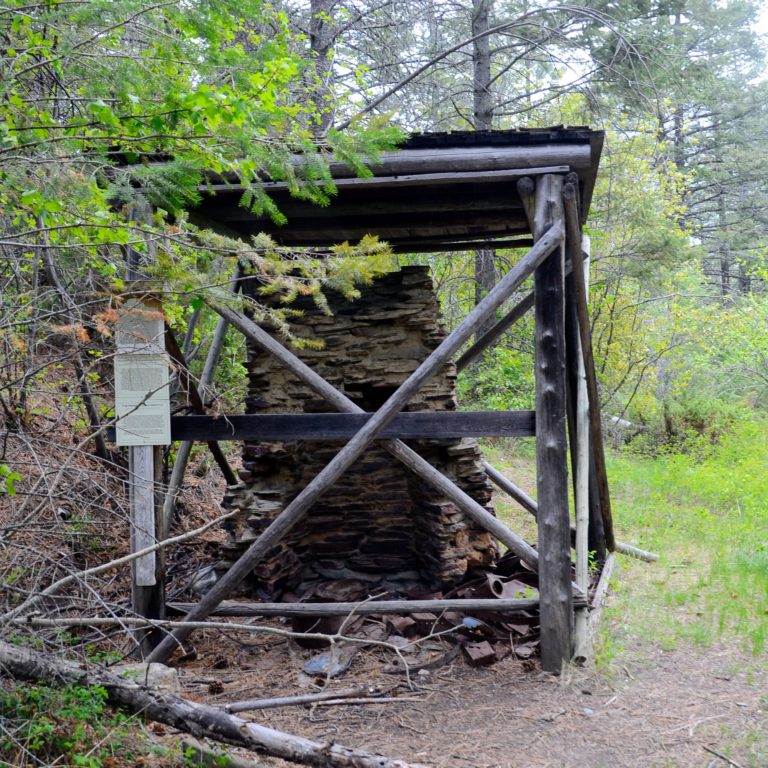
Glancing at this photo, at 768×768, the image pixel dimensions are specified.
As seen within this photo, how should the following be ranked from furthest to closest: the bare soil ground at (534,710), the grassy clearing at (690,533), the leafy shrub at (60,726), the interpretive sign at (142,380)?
the grassy clearing at (690,533) → the interpretive sign at (142,380) → the bare soil ground at (534,710) → the leafy shrub at (60,726)

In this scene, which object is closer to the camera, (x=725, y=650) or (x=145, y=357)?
(x=145, y=357)

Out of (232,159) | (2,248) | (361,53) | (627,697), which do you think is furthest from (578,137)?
(361,53)

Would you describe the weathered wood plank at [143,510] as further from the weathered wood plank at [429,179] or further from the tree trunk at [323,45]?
the tree trunk at [323,45]

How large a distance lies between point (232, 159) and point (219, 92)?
77 centimetres

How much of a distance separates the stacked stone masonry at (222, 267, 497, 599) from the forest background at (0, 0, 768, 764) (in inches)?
24.9

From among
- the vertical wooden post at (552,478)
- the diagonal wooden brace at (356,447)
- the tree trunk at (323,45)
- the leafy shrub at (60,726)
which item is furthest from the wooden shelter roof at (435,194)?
the tree trunk at (323,45)

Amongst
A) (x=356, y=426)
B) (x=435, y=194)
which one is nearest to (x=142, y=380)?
(x=356, y=426)

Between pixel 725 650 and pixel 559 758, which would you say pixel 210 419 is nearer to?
pixel 559 758

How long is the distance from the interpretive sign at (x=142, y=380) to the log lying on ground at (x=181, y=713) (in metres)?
1.46

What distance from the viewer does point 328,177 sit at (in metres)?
4.18

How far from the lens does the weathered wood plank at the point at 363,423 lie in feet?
14.9

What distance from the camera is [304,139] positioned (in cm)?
415

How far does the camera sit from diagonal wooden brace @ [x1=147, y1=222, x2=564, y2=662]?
4.45 metres

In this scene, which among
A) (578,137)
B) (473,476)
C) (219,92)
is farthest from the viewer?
(473,476)
